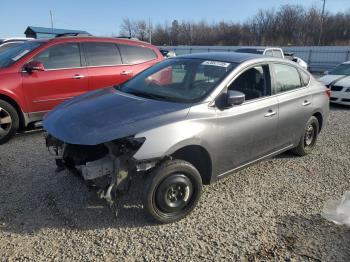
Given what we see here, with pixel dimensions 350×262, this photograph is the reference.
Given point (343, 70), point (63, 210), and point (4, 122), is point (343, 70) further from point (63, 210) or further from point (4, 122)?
point (63, 210)

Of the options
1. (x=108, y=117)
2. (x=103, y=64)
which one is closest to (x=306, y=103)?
(x=108, y=117)

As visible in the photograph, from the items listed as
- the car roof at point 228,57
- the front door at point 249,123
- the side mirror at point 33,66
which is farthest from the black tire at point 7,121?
the front door at point 249,123

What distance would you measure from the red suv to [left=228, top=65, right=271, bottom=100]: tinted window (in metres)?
3.28

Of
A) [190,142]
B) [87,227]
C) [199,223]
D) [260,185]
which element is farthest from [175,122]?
[260,185]

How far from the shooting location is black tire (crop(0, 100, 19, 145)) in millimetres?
5473

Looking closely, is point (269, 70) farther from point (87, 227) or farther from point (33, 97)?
point (33, 97)

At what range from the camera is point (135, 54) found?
7090 millimetres

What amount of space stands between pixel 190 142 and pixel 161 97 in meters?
0.75

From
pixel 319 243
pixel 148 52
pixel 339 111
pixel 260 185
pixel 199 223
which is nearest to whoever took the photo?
pixel 319 243

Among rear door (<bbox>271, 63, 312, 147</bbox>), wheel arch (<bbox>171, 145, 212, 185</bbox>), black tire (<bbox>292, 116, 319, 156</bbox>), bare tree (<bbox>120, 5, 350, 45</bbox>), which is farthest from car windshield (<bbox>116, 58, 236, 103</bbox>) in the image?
bare tree (<bbox>120, 5, 350, 45</bbox>)

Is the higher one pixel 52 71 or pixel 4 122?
pixel 52 71

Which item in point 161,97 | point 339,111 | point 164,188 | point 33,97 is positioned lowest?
point 339,111

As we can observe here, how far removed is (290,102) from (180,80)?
1604 millimetres

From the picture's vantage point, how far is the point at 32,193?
3938 mm
